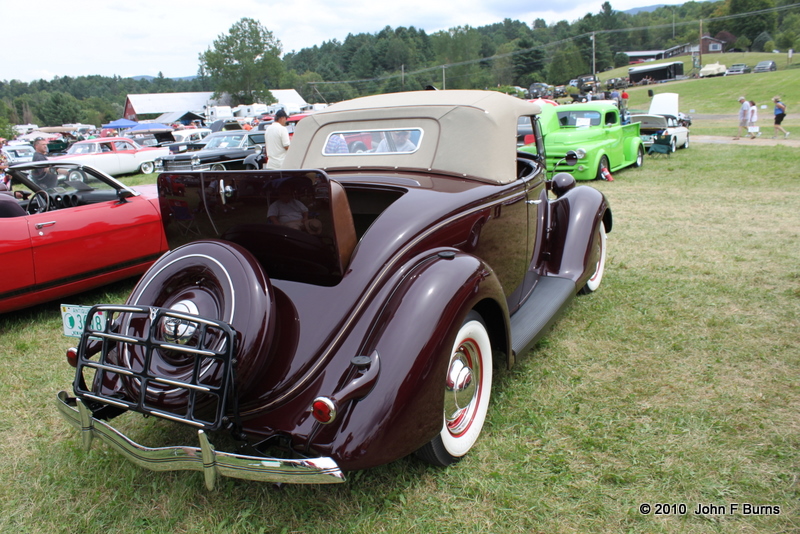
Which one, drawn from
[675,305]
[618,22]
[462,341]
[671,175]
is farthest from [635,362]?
[618,22]

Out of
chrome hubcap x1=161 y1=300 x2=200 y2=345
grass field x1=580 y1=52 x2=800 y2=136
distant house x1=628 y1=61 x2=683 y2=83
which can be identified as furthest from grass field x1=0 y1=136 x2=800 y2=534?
distant house x1=628 y1=61 x2=683 y2=83

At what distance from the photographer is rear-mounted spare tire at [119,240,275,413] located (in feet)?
6.72

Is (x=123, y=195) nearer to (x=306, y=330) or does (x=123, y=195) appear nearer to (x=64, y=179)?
(x=64, y=179)

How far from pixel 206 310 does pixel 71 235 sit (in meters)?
3.24

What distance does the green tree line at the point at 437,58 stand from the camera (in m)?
84.0

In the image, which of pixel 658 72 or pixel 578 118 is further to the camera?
pixel 658 72

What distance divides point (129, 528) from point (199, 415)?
0.65 meters

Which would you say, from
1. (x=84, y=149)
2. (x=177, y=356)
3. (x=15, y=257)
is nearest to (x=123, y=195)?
(x=15, y=257)

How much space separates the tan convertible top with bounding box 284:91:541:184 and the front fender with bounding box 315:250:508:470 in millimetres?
1076

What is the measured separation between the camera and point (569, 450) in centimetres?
263

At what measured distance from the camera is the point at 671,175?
36.6ft

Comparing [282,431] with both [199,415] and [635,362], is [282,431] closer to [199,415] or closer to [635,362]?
[199,415]

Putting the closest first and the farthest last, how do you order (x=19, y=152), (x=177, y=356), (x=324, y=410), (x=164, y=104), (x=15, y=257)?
(x=324, y=410) < (x=177, y=356) < (x=15, y=257) < (x=19, y=152) < (x=164, y=104)

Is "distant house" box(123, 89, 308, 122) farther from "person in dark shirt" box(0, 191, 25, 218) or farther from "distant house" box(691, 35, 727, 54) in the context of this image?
"person in dark shirt" box(0, 191, 25, 218)
